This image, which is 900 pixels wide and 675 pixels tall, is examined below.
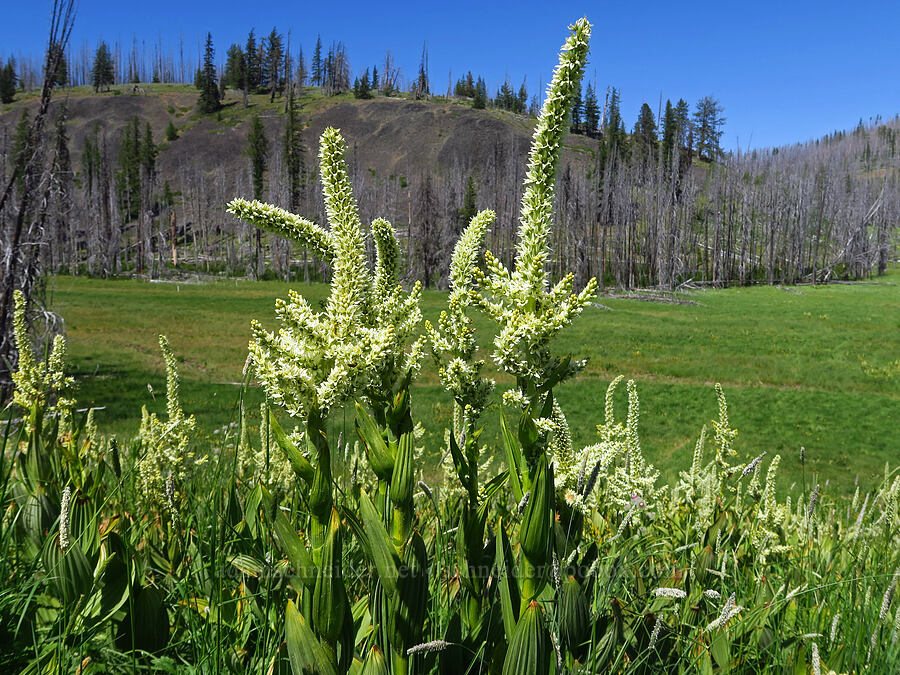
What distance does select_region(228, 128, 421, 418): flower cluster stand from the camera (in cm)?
163

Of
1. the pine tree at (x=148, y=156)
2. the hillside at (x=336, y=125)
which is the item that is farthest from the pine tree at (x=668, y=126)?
the pine tree at (x=148, y=156)

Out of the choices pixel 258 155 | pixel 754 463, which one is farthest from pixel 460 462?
pixel 258 155

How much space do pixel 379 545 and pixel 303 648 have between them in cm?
35

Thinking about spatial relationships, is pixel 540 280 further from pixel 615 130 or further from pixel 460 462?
pixel 615 130

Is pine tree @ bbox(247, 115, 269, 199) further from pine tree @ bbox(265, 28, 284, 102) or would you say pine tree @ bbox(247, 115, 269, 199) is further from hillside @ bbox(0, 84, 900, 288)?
pine tree @ bbox(265, 28, 284, 102)

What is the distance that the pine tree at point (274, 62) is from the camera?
5689 inches

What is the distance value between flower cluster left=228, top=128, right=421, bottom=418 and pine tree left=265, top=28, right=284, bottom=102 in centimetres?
15999

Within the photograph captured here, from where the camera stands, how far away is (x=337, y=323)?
1.72 metres

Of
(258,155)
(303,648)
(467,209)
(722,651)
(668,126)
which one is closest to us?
(303,648)

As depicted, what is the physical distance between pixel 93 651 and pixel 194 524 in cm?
153

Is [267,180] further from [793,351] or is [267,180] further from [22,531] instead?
[22,531]

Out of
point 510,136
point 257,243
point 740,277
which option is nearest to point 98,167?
point 257,243

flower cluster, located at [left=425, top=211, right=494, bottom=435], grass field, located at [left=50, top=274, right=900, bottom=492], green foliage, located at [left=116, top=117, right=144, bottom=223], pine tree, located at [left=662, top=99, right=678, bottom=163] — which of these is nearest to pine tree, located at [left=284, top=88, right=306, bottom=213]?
green foliage, located at [left=116, top=117, right=144, bottom=223]

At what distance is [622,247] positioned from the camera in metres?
75.9
